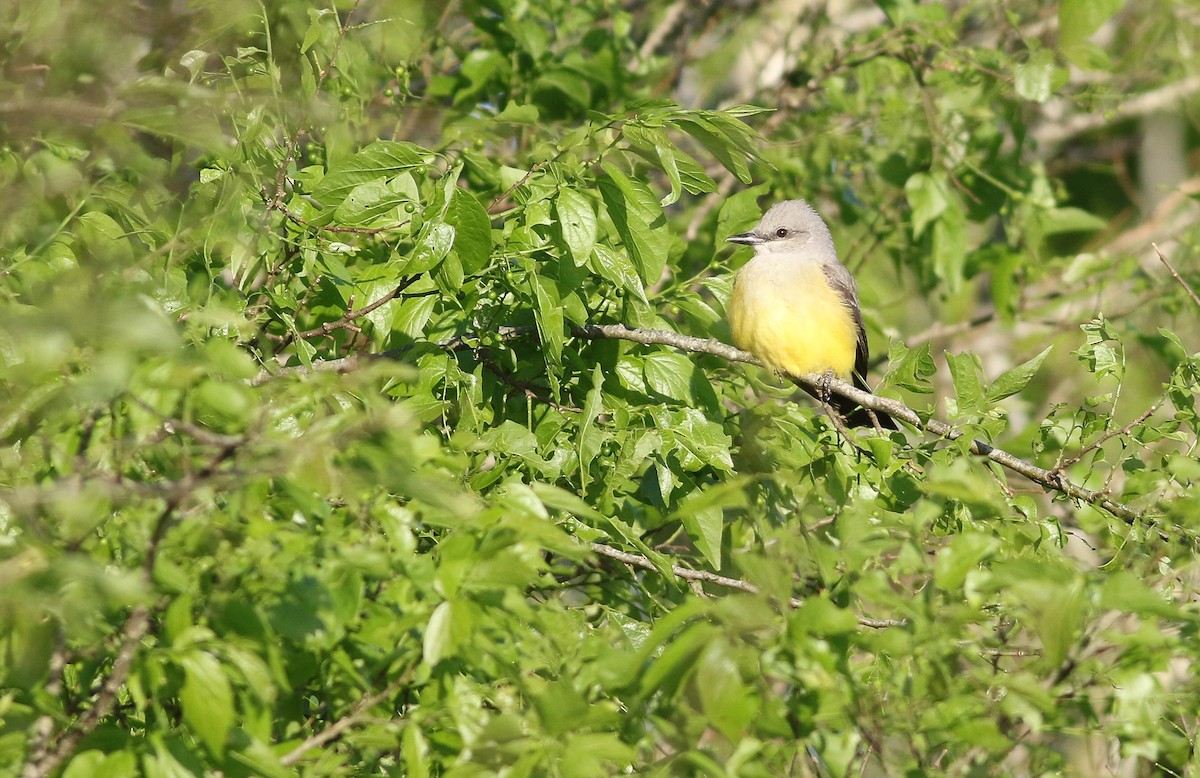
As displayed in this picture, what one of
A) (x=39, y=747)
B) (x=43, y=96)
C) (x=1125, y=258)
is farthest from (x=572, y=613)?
(x=1125, y=258)

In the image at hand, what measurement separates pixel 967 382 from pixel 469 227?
4.92ft

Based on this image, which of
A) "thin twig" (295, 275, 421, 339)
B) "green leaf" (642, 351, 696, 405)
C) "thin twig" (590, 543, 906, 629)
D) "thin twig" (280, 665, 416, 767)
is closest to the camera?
"thin twig" (280, 665, 416, 767)

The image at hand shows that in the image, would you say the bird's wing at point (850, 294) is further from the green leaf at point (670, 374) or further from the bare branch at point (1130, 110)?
the bare branch at point (1130, 110)

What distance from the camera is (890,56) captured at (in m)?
6.17

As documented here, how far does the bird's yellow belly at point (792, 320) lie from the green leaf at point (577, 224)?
83.1 inches

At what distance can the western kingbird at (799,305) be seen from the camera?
5.32 meters

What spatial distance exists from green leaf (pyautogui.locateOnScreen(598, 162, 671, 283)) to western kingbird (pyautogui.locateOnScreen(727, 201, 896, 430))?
1726 millimetres

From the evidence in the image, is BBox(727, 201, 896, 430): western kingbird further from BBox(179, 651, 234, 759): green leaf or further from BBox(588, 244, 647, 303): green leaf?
BBox(179, 651, 234, 759): green leaf

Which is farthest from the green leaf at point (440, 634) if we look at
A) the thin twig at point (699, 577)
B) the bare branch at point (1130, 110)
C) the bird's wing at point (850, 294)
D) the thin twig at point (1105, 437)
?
the bare branch at point (1130, 110)

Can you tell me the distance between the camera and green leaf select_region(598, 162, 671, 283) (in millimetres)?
3283

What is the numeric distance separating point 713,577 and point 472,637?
1360 millimetres

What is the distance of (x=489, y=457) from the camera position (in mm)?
3828

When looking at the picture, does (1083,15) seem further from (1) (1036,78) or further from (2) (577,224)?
(2) (577,224)

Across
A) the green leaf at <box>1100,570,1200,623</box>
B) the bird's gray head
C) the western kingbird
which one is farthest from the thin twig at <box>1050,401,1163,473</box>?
the bird's gray head
